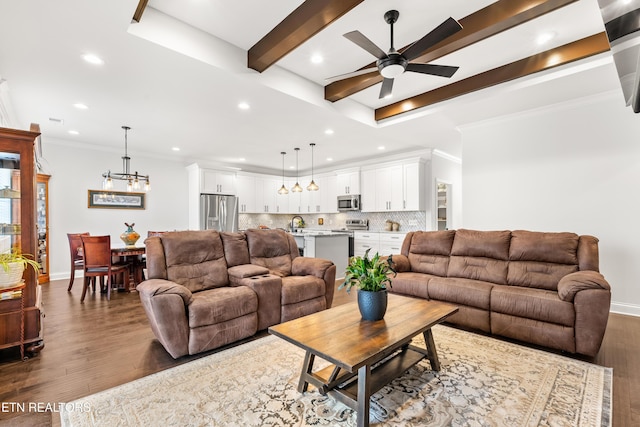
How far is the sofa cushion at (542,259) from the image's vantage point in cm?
301

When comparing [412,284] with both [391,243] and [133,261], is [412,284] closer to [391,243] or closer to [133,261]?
[391,243]

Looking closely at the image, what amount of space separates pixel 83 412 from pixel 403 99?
4705mm

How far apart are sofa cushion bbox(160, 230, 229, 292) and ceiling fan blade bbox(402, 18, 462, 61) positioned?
2.73 meters

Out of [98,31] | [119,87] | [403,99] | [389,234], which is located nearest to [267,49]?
[98,31]

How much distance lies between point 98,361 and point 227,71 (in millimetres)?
2866

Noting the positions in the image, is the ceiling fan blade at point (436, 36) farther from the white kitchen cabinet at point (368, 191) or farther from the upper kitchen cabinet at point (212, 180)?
the upper kitchen cabinet at point (212, 180)

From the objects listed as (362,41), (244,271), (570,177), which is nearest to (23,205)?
(244,271)

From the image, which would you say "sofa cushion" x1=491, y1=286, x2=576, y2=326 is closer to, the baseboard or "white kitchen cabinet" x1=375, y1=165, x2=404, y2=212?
the baseboard

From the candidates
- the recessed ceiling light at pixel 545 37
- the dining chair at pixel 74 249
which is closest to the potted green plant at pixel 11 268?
the dining chair at pixel 74 249

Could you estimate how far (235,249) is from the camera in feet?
11.5

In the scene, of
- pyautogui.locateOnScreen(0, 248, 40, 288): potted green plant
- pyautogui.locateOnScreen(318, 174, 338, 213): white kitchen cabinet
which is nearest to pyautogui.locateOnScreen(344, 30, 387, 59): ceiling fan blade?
pyautogui.locateOnScreen(0, 248, 40, 288): potted green plant

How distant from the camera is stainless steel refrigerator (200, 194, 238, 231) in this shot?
7.05m

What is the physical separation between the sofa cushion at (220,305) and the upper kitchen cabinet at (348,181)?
5.06 metres

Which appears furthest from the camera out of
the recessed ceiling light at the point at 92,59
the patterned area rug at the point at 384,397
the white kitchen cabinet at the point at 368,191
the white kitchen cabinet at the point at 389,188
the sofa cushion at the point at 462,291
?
the white kitchen cabinet at the point at 368,191
